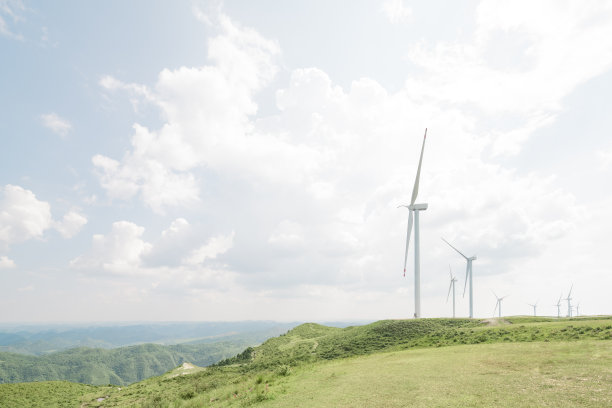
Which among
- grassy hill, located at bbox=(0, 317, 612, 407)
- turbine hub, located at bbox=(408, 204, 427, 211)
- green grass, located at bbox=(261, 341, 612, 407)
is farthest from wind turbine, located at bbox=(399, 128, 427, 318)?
green grass, located at bbox=(261, 341, 612, 407)

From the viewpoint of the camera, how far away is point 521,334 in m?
48.3

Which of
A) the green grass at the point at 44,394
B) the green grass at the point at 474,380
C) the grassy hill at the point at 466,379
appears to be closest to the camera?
the green grass at the point at 474,380

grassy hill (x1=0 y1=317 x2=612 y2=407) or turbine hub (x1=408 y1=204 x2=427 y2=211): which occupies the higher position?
turbine hub (x1=408 y1=204 x2=427 y2=211)

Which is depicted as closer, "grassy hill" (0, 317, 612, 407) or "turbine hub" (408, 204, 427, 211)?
"grassy hill" (0, 317, 612, 407)

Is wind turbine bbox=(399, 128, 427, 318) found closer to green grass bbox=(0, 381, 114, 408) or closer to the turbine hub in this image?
the turbine hub

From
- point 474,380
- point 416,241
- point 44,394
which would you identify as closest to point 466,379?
point 474,380

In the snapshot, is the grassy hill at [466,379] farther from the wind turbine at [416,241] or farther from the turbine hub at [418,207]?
the turbine hub at [418,207]

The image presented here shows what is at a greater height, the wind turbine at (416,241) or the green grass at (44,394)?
the wind turbine at (416,241)

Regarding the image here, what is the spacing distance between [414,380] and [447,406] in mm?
6899

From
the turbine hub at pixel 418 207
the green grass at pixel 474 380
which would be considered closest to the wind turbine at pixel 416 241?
the turbine hub at pixel 418 207

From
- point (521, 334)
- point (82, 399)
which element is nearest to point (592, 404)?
point (521, 334)

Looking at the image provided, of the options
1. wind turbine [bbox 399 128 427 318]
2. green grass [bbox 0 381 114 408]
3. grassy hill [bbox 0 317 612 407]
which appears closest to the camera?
grassy hill [bbox 0 317 612 407]

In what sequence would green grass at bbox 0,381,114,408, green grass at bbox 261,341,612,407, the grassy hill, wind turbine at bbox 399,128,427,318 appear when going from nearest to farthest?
green grass at bbox 261,341,612,407
the grassy hill
green grass at bbox 0,381,114,408
wind turbine at bbox 399,128,427,318

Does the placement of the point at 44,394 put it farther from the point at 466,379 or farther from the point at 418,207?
the point at 418,207
